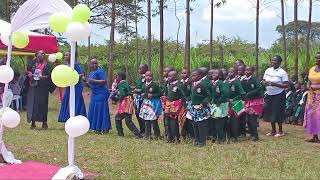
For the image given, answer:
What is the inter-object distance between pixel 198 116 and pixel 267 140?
5.75 ft

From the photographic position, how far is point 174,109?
30.5 feet

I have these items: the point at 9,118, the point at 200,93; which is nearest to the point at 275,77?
the point at 200,93

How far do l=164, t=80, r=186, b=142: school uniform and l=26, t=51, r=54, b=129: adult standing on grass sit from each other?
3.15 metres

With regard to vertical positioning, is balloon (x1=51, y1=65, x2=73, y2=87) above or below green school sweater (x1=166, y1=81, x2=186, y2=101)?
above

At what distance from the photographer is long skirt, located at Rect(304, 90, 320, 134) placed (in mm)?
9712

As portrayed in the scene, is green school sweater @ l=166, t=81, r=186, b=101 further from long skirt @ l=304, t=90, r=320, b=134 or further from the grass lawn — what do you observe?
long skirt @ l=304, t=90, r=320, b=134

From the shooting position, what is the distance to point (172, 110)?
9289 mm

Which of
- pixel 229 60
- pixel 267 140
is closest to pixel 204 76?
pixel 267 140

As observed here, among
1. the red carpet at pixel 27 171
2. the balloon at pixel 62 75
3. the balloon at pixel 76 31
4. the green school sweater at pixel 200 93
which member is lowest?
the red carpet at pixel 27 171

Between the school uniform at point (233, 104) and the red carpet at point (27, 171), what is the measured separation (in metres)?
4.26

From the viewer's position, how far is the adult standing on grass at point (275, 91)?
33.9 ft

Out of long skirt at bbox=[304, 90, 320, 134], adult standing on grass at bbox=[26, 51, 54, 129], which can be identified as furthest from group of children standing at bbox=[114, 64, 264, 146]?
adult standing on grass at bbox=[26, 51, 54, 129]

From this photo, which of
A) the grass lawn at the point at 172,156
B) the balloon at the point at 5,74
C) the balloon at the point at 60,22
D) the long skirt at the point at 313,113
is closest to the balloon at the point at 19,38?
the balloon at the point at 5,74

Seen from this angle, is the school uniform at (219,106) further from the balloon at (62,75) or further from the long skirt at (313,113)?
the balloon at (62,75)
